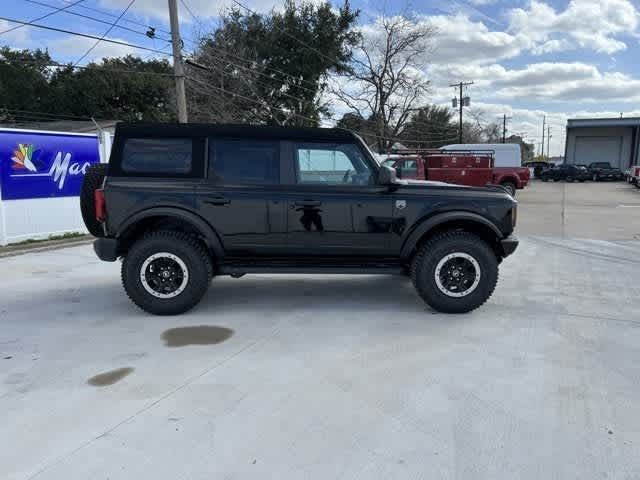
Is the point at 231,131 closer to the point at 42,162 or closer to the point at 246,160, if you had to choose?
the point at 246,160

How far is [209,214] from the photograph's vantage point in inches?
180

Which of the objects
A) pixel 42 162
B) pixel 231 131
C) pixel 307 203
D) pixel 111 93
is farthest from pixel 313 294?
pixel 111 93

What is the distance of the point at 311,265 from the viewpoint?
189 inches

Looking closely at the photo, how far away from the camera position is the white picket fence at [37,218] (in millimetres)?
8203

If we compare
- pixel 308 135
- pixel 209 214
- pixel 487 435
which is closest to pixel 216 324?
pixel 209 214

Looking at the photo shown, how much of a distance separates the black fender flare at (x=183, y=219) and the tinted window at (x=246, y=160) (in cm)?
48

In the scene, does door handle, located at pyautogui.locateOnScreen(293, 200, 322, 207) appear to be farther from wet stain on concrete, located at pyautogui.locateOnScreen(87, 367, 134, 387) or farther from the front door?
wet stain on concrete, located at pyautogui.locateOnScreen(87, 367, 134, 387)

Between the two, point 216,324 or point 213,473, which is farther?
point 216,324

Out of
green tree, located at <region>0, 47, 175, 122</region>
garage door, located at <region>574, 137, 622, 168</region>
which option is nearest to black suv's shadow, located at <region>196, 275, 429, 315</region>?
green tree, located at <region>0, 47, 175, 122</region>

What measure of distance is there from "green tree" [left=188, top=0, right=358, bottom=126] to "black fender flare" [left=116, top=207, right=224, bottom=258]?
26.1 meters

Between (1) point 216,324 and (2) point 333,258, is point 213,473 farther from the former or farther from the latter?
(2) point 333,258

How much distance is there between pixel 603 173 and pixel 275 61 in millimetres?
25828

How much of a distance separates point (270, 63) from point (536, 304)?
31797 millimetres

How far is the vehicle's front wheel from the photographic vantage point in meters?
4.63
